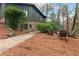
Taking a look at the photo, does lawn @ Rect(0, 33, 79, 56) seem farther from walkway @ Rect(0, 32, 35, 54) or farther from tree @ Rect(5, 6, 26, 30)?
tree @ Rect(5, 6, 26, 30)

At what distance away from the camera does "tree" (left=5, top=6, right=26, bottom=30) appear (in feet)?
18.5

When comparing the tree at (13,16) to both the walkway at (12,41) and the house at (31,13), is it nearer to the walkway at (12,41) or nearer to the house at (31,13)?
the house at (31,13)

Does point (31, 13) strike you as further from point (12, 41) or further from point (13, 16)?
point (12, 41)

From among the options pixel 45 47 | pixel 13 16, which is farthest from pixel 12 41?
pixel 45 47

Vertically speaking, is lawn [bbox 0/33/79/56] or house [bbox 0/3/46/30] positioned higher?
house [bbox 0/3/46/30]

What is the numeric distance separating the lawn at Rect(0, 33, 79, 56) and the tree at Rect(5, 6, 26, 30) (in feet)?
1.30

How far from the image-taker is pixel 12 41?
5.53m

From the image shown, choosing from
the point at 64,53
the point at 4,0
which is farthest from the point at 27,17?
the point at 64,53

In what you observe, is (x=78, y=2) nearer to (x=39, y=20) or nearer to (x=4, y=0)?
(x=39, y=20)

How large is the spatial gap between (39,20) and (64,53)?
30.3 inches

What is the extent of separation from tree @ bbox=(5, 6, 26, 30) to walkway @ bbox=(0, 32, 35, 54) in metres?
0.21

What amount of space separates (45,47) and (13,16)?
825 millimetres

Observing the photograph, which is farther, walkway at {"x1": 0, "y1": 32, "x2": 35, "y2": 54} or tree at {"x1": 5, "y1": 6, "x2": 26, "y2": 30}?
tree at {"x1": 5, "y1": 6, "x2": 26, "y2": 30}

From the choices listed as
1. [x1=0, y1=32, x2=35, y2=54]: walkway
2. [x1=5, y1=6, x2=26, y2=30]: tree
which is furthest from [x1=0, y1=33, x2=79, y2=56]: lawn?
[x1=5, y1=6, x2=26, y2=30]: tree
